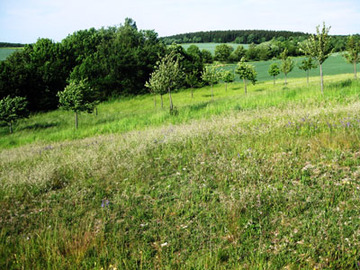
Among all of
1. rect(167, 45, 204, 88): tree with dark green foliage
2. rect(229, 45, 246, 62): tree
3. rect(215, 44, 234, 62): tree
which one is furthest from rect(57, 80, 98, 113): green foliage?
rect(229, 45, 246, 62): tree

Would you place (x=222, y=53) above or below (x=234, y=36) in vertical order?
below

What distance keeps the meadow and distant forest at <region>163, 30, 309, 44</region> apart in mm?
154012

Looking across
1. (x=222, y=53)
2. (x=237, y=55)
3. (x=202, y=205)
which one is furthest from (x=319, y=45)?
(x=237, y=55)

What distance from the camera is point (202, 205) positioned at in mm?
4609

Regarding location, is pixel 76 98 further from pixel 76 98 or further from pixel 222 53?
pixel 222 53

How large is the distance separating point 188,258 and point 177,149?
175 inches

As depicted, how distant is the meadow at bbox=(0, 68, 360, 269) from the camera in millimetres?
3410

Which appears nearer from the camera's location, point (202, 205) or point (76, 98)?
point (202, 205)

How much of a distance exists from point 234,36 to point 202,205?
585ft

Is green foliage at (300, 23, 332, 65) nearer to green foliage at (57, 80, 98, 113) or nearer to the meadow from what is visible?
the meadow

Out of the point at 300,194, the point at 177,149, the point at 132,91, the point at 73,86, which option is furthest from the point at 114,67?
the point at 300,194

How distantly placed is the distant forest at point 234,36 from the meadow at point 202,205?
15401cm

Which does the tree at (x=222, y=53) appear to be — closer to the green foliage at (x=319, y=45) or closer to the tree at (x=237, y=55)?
the tree at (x=237, y=55)

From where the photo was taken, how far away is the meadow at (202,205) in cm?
341
